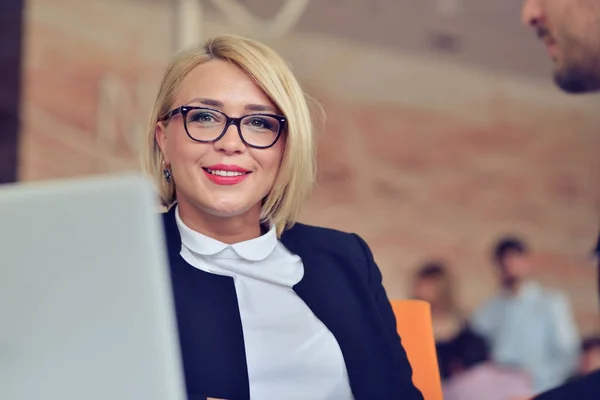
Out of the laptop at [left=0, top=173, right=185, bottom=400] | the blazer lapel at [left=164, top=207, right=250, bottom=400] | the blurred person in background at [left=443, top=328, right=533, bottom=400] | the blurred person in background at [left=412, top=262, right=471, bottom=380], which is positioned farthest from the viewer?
the blurred person in background at [left=412, top=262, right=471, bottom=380]

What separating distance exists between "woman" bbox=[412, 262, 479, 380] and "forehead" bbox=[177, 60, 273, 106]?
9.55ft

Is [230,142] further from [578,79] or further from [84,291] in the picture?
[578,79]

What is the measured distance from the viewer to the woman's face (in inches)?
44.1

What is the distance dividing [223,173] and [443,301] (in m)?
3.39

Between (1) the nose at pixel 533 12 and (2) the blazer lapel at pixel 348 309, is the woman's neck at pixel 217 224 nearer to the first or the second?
(2) the blazer lapel at pixel 348 309

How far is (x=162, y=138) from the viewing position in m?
1.18

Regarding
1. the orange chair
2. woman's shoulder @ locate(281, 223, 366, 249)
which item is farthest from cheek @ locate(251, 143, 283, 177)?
the orange chair

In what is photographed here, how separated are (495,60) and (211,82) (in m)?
4.26

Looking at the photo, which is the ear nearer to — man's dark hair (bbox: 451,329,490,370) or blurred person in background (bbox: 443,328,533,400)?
blurred person in background (bbox: 443,328,533,400)

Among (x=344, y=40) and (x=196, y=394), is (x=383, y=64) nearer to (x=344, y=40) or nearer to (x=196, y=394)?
(x=344, y=40)

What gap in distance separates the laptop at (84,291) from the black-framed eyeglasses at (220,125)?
50cm

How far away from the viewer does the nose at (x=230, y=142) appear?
43.7 inches

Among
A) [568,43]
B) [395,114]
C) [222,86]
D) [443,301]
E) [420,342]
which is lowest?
[443,301]

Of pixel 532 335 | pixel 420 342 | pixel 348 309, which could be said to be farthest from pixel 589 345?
pixel 348 309
